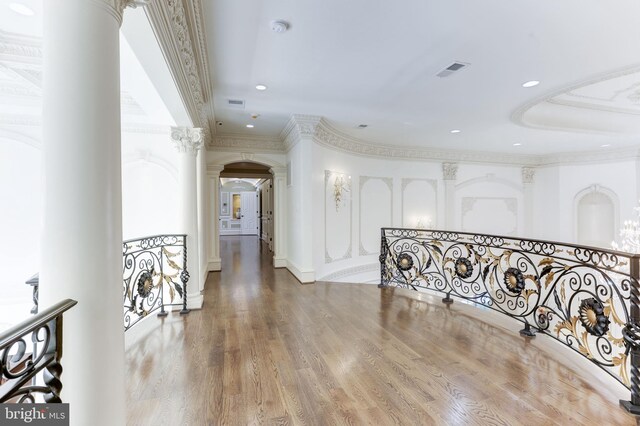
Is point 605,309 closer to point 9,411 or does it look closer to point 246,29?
point 9,411

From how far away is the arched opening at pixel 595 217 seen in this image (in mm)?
8250

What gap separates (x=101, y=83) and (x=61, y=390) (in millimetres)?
1211

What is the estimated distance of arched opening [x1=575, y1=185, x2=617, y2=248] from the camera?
27.1 ft

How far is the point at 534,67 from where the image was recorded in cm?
334

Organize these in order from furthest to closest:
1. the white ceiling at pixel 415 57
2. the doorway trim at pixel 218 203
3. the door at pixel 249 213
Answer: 1. the door at pixel 249 213
2. the doorway trim at pixel 218 203
3. the white ceiling at pixel 415 57

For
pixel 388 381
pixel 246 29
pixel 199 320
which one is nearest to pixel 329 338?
pixel 388 381

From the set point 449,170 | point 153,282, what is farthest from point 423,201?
point 153,282

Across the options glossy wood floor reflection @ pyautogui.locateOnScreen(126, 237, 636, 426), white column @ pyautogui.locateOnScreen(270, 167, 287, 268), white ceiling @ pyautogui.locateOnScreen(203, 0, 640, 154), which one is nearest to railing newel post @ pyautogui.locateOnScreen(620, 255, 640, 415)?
glossy wood floor reflection @ pyautogui.locateOnScreen(126, 237, 636, 426)

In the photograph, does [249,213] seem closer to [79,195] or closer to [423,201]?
[423,201]

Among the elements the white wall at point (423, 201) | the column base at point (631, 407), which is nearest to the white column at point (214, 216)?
the white wall at point (423, 201)

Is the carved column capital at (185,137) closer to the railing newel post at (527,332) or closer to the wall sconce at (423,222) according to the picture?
the railing newel post at (527,332)

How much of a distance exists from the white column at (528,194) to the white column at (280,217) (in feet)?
24.2

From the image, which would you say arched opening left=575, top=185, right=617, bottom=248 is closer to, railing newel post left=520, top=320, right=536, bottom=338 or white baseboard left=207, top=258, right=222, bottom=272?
railing newel post left=520, top=320, right=536, bottom=338

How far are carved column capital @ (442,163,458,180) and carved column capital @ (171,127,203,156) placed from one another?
648 centimetres
